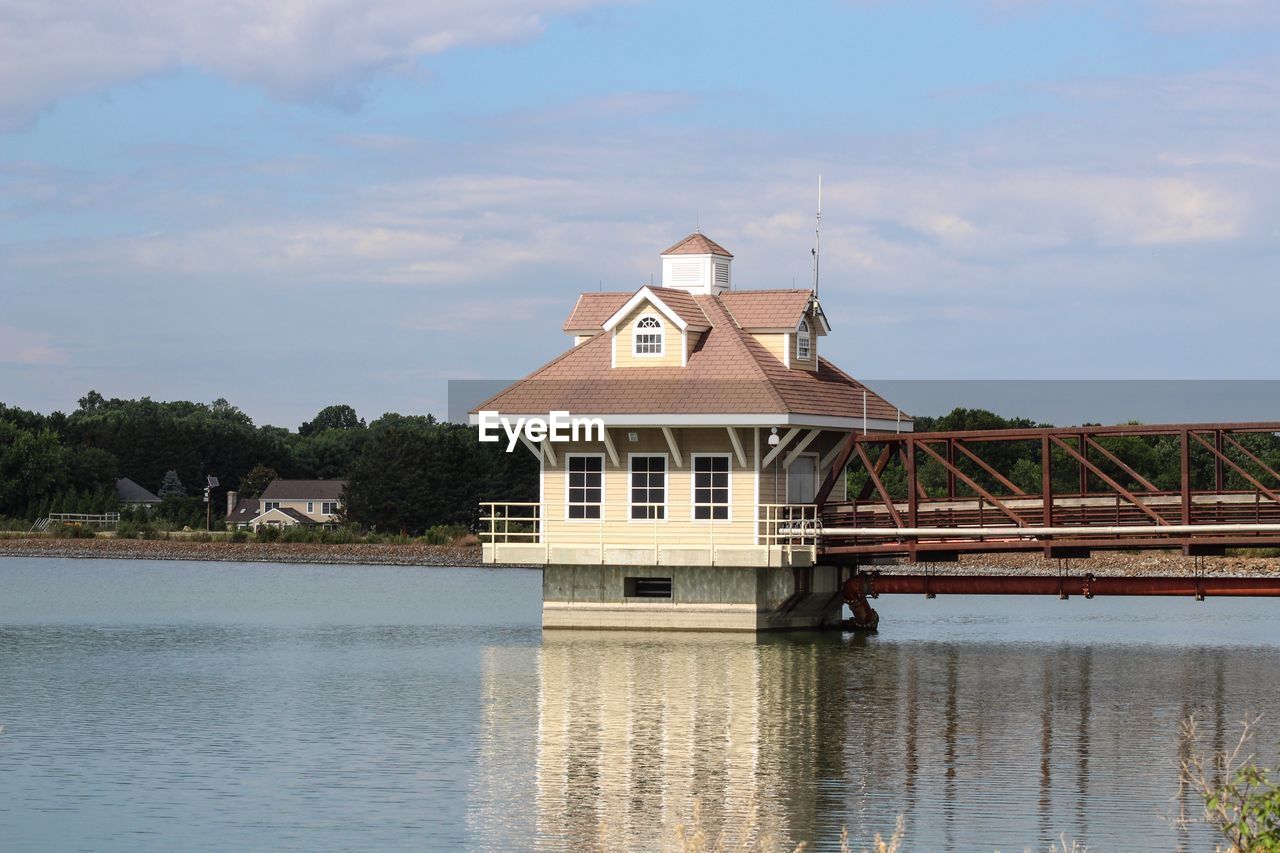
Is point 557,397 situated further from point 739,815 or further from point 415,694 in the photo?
point 739,815

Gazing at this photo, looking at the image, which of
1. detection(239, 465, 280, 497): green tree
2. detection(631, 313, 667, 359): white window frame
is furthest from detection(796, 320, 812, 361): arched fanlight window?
detection(239, 465, 280, 497): green tree

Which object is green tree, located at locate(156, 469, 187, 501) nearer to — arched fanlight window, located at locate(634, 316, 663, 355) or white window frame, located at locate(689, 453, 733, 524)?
arched fanlight window, located at locate(634, 316, 663, 355)

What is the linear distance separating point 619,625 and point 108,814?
24244 mm

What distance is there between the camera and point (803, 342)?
49438mm

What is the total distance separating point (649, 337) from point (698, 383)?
2365mm

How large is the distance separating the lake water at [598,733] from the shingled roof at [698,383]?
5.63 m

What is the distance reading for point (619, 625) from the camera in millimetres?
46469

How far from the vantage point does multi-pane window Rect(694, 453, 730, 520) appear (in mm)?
45406

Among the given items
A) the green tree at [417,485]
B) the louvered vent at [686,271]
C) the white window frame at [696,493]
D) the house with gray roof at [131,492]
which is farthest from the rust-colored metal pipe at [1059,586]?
the house with gray roof at [131,492]

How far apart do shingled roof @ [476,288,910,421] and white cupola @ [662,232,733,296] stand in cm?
69

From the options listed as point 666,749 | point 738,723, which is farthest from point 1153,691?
point 666,749

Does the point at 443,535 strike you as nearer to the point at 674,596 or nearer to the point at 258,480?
the point at 674,596

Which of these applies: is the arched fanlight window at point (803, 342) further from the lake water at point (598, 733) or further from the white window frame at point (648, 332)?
the lake water at point (598, 733)

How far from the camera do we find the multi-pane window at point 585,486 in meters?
46.2
